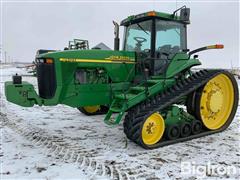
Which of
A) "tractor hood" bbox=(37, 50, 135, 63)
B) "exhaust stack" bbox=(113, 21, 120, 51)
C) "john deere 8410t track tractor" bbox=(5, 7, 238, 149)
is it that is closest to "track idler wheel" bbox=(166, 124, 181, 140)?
"john deere 8410t track tractor" bbox=(5, 7, 238, 149)

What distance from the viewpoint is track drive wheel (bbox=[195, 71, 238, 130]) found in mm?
5695

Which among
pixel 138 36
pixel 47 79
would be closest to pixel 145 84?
pixel 138 36

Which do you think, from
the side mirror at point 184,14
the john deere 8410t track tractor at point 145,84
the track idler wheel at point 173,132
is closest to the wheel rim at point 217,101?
the john deere 8410t track tractor at point 145,84

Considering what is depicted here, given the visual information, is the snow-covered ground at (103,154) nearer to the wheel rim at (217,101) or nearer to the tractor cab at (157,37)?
the wheel rim at (217,101)

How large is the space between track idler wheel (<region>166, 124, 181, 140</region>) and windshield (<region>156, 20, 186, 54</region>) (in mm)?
1746

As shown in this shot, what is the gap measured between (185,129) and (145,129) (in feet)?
3.51

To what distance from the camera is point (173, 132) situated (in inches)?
202

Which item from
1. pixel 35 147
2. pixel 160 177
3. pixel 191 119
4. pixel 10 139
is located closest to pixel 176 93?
pixel 191 119

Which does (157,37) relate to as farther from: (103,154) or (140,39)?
(103,154)

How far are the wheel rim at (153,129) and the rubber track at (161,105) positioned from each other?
11 cm

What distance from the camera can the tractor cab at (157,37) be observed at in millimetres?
5680

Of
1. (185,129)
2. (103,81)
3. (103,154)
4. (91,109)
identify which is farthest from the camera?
(91,109)

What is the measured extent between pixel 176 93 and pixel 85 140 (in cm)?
209

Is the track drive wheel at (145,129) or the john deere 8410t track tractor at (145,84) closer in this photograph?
the track drive wheel at (145,129)
